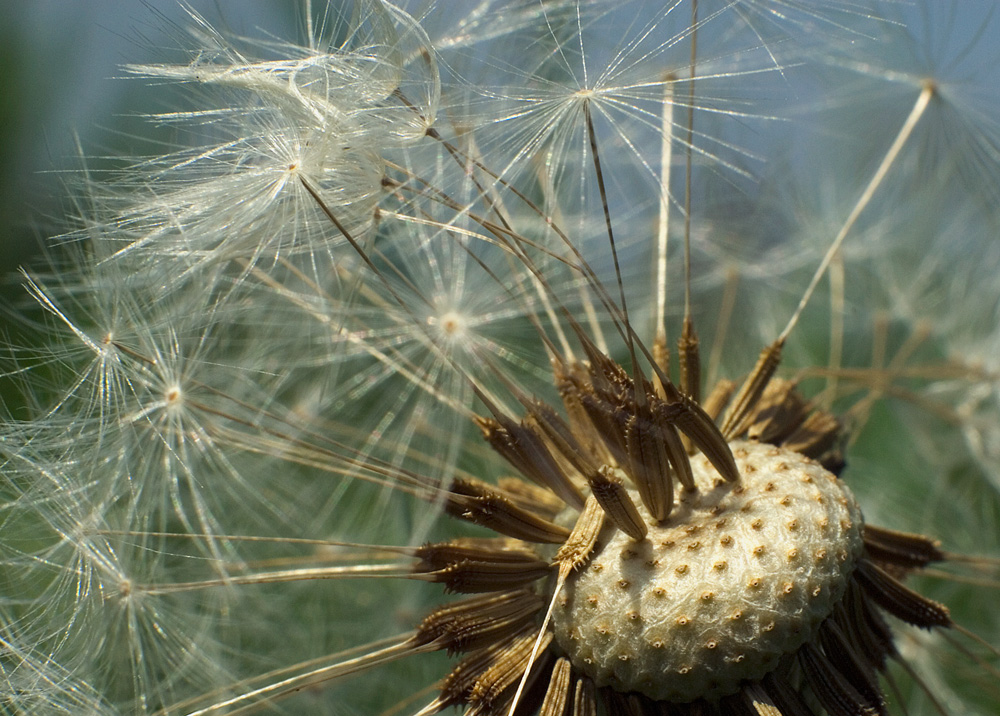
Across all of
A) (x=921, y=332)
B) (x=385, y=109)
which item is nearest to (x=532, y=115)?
(x=385, y=109)

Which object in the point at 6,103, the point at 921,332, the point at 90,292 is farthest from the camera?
the point at 6,103

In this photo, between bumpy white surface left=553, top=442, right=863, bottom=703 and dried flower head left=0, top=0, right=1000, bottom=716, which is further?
dried flower head left=0, top=0, right=1000, bottom=716

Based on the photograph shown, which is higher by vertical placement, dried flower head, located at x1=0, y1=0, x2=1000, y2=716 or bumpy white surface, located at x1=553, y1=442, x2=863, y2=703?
dried flower head, located at x1=0, y1=0, x2=1000, y2=716

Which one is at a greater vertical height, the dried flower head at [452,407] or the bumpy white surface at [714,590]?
the dried flower head at [452,407]

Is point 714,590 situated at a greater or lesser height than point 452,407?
lesser

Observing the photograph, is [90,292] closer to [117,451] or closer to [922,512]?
[117,451]

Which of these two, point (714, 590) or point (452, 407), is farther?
point (452, 407)
